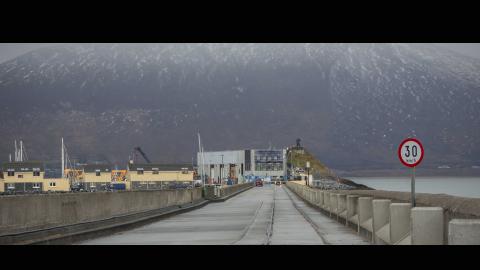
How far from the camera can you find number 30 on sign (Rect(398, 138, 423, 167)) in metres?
22.7

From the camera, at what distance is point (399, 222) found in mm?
19359

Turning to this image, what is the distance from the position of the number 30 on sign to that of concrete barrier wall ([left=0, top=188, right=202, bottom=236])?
10.7 m

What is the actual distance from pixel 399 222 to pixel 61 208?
514 inches

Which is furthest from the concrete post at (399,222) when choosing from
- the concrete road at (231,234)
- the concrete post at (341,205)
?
the concrete post at (341,205)

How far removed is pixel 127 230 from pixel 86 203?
1911mm

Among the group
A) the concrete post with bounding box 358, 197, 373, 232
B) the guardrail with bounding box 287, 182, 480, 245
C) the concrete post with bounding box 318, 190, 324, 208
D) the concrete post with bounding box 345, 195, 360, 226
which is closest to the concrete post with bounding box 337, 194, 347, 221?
the concrete post with bounding box 345, 195, 360, 226

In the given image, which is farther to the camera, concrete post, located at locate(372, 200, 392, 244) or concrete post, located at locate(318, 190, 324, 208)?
concrete post, located at locate(318, 190, 324, 208)

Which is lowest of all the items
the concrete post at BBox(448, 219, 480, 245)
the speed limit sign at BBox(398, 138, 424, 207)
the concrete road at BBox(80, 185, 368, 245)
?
the concrete road at BBox(80, 185, 368, 245)

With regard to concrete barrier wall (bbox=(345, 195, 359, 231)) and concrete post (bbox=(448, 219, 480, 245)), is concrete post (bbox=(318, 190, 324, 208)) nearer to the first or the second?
concrete barrier wall (bbox=(345, 195, 359, 231))

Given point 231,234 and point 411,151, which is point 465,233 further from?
point 231,234

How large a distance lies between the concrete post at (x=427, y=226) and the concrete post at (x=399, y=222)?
139 inches

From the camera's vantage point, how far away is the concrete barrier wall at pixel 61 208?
24.1 metres

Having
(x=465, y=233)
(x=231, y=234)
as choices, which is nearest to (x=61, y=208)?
(x=231, y=234)
